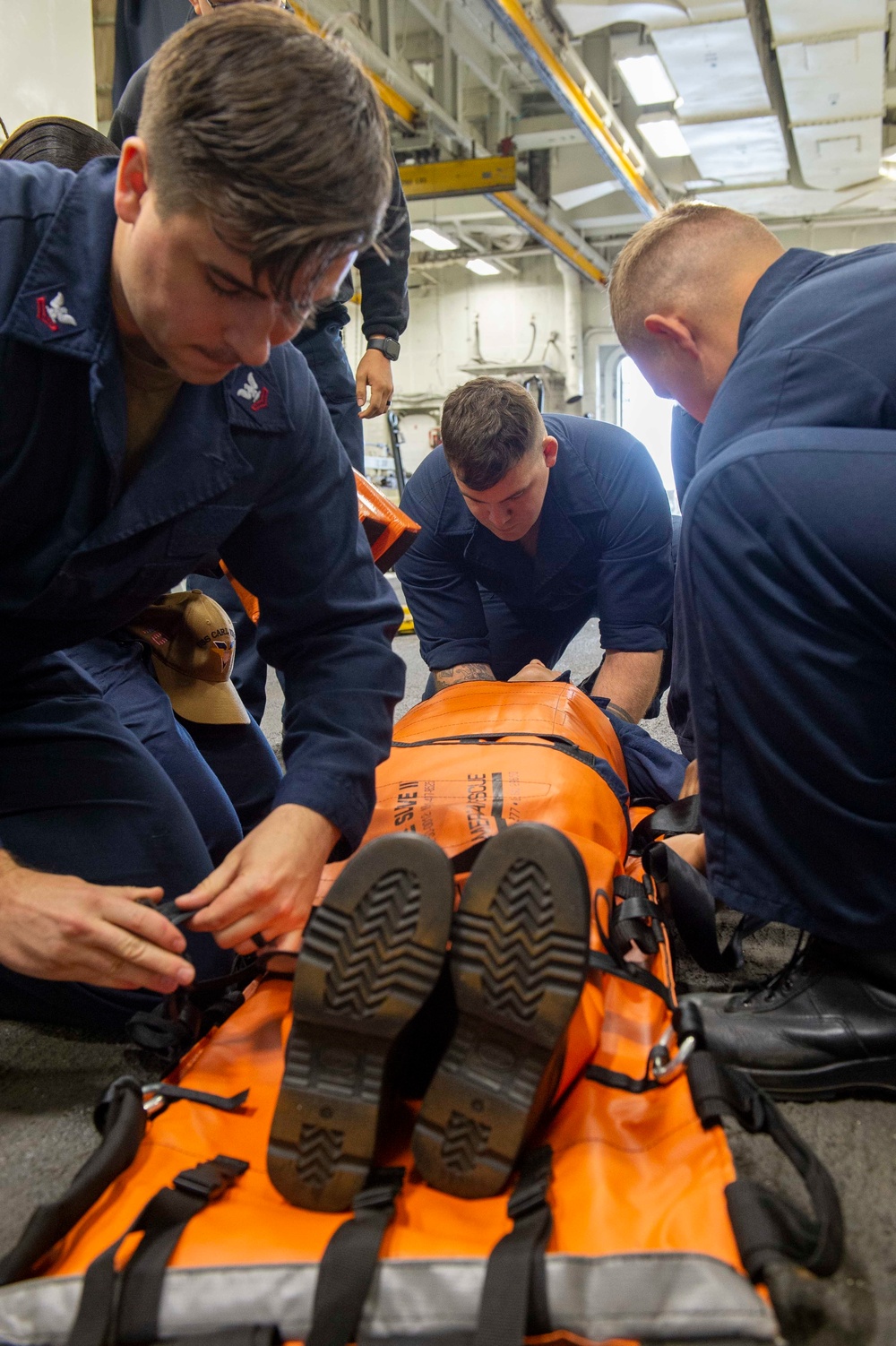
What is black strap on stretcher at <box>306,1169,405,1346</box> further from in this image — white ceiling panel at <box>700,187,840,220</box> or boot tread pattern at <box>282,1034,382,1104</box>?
white ceiling panel at <box>700,187,840,220</box>

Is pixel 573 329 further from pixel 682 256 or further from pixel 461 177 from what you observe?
pixel 682 256

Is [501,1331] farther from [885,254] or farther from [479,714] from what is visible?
[885,254]

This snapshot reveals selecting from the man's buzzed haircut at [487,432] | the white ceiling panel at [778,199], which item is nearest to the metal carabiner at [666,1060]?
the man's buzzed haircut at [487,432]

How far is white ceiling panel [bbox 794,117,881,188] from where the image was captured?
257 inches

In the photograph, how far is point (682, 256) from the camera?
1.44m

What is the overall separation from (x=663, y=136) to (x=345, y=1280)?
25.3 feet

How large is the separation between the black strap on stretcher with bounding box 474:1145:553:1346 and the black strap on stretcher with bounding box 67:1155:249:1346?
9.2 inches

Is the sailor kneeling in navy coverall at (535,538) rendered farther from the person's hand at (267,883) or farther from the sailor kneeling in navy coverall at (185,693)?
the person's hand at (267,883)

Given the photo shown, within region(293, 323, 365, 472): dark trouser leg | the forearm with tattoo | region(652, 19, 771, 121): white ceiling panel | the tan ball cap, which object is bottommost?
the forearm with tattoo

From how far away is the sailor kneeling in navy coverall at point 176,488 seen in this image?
785 mm

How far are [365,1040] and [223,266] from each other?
2.09 ft

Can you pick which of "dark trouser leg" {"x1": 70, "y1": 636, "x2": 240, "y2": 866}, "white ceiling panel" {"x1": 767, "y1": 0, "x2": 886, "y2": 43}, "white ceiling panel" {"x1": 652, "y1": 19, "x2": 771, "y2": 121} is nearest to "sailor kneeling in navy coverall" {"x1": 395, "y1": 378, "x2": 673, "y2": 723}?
"dark trouser leg" {"x1": 70, "y1": 636, "x2": 240, "y2": 866}

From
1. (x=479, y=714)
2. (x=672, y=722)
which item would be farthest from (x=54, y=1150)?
(x=672, y=722)

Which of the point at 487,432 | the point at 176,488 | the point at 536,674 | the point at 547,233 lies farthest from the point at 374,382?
the point at 547,233
